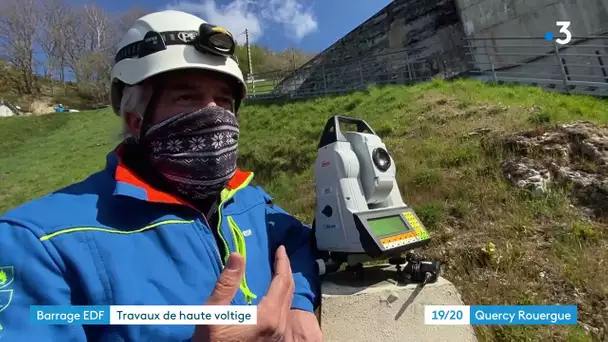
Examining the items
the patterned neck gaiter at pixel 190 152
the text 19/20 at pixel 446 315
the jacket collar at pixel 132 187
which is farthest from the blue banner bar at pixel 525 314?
the jacket collar at pixel 132 187

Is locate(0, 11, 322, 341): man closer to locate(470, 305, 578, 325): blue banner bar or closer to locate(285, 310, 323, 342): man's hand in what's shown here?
locate(285, 310, 323, 342): man's hand

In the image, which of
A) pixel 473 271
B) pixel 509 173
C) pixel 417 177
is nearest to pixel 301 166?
pixel 417 177

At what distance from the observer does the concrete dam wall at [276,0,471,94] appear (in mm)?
13781

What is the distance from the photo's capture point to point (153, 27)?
158 centimetres

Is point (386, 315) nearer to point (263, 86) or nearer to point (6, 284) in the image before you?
point (6, 284)

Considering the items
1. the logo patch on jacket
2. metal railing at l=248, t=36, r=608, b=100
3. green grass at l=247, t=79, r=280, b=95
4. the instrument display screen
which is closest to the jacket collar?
the logo patch on jacket

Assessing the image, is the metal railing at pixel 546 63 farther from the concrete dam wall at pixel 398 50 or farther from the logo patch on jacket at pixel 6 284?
the logo patch on jacket at pixel 6 284

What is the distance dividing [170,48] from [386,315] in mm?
1380

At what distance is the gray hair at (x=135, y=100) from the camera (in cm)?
151

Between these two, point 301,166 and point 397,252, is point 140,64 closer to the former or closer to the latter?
point 397,252

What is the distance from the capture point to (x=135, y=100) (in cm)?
153

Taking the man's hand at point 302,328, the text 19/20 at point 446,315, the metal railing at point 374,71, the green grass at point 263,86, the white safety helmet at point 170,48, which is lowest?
the text 19/20 at point 446,315

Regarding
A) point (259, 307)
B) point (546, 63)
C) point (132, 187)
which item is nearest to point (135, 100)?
point (132, 187)

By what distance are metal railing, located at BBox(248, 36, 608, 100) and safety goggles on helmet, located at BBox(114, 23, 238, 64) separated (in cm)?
894
